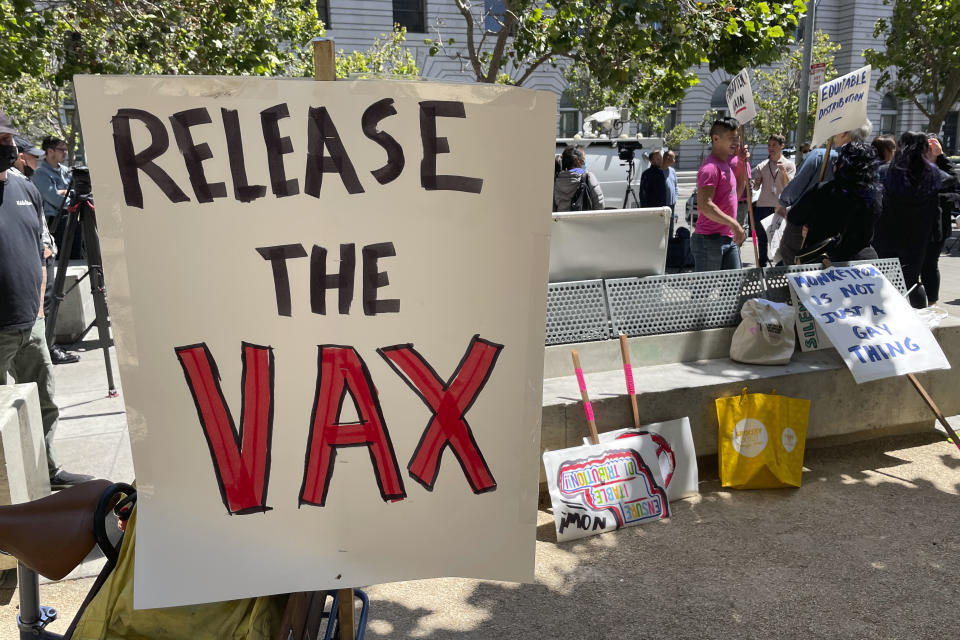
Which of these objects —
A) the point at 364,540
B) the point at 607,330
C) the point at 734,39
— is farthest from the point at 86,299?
the point at 364,540

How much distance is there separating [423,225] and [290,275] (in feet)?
0.98

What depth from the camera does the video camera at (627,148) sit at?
13438 mm

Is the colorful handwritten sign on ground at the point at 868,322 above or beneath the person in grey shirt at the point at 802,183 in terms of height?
beneath

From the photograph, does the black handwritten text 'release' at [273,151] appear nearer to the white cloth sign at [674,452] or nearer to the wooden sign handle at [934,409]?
the white cloth sign at [674,452]

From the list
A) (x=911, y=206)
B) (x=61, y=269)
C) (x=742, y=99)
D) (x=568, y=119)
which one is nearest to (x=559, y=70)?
(x=568, y=119)

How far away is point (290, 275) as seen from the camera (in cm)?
165

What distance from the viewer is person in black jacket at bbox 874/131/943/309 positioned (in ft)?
20.3

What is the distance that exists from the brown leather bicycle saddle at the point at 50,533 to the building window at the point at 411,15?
35.6 meters

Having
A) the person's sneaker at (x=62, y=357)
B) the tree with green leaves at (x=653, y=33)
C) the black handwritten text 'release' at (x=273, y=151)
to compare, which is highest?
the tree with green leaves at (x=653, y=33)

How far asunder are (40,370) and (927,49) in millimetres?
21885

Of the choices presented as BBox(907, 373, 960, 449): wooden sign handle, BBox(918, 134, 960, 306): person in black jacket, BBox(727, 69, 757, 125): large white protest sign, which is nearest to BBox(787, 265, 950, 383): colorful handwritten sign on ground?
BBox(907, 373, 960, 449): wooden sign handle

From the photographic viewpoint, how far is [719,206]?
222 inches

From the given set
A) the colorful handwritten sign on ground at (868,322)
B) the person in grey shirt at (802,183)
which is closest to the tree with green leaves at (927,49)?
the person in grey shirt at (802,183)

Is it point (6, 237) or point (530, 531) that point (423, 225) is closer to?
point (530, 531)
